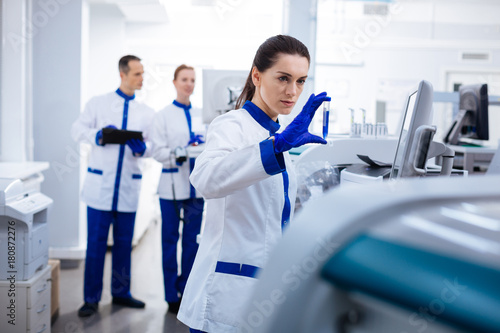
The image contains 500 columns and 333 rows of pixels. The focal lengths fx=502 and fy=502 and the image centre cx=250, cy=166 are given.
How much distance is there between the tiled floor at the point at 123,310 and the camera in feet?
9.64

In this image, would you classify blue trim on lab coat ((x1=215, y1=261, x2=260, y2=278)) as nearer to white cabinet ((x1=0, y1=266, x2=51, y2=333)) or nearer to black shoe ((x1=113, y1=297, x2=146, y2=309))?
white cabinet ((x1=0, y1=266, x2=51, y2=333))

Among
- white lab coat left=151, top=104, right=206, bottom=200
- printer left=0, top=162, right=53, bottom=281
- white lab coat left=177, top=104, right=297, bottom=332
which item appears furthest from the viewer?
white lab coat left=151, top=104, right=206, bottom=200

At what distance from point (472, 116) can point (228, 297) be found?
297cm

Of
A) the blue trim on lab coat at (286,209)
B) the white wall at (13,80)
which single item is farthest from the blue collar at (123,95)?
the blue trim on lab coat at (286,209)

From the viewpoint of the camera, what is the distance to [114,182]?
3.21 m

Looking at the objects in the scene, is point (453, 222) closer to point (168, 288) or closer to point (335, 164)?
point (335, 164)

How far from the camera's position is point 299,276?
1.28 feet

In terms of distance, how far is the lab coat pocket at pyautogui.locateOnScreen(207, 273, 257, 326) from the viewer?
4.17 feet

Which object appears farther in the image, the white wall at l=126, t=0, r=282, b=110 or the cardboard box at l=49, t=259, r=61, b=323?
the white wall at l=126, t=0, r=282, b=110

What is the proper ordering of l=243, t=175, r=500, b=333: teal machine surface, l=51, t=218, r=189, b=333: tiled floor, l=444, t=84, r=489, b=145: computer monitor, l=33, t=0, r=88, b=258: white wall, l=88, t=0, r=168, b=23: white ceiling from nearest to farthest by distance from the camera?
l=243, t=175, r=500, b=333: teal machine surface < l=51, t=218, r=189, b=333: tiled floor < l=444, t=84, r=489, b=145: computer monitor < l=33, t=0, r=88, b=258: white wall < l=88, t=0, r=168, b=23: white ceiling

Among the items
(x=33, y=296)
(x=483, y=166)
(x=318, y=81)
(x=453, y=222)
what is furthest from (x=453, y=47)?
(x=453, y=222)

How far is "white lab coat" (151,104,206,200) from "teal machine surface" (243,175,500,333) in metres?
2.92

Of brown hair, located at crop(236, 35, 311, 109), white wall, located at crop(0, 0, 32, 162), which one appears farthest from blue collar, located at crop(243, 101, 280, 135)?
white wall, located at crop(0, 0, 32, 162)

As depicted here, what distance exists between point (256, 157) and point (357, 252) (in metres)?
0.77
